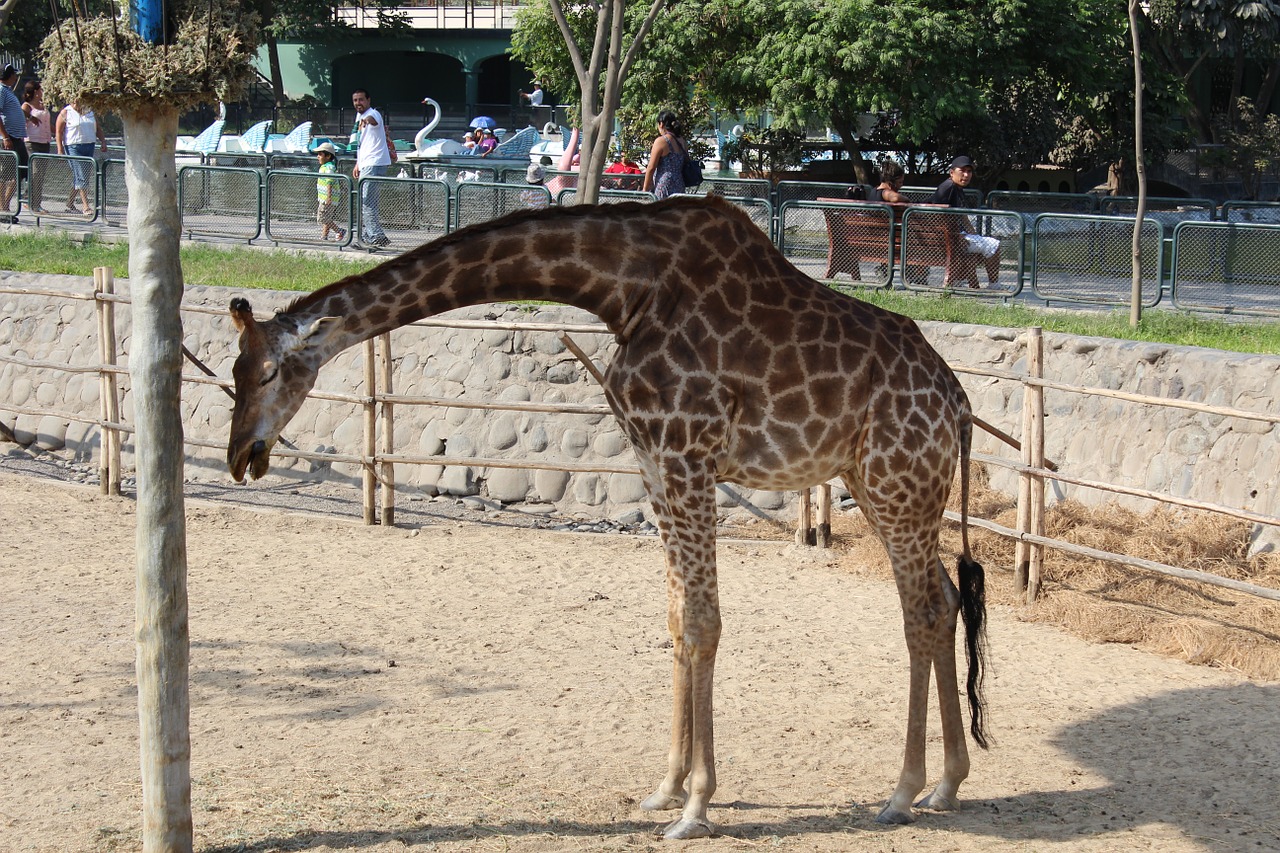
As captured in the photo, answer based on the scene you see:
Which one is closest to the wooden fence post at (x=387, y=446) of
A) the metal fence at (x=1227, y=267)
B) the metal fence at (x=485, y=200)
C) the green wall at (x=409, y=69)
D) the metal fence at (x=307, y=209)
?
the metal fence at (x=485, y=200)

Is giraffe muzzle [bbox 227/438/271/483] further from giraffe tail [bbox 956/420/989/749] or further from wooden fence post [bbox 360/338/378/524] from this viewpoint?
wooden fence post [bbox 360/338/378/524]

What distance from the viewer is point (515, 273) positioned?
516cm

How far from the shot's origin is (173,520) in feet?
15.5

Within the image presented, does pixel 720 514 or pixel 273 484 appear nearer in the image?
pixel 720 514

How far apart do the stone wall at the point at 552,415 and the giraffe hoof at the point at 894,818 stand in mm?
3850

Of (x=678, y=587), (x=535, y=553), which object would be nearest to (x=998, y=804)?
(x=678, y=587)

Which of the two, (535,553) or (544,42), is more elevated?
(544,42)

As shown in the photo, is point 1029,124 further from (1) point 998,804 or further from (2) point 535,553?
(1) point 998,804

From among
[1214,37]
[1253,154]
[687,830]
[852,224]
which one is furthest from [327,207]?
[1214,37]

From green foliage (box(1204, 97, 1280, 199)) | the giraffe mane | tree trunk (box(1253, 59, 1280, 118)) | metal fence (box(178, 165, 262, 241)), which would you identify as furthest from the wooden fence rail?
tree trunk (box(1253, 59, 1280, 118))

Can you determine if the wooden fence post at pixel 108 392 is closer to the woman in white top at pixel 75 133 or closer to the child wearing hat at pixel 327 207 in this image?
the child wearing hat at pixel 327 207

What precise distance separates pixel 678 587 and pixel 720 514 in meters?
4.85

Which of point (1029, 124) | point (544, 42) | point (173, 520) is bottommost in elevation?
point (173, 520)

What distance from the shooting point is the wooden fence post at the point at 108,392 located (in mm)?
10562
